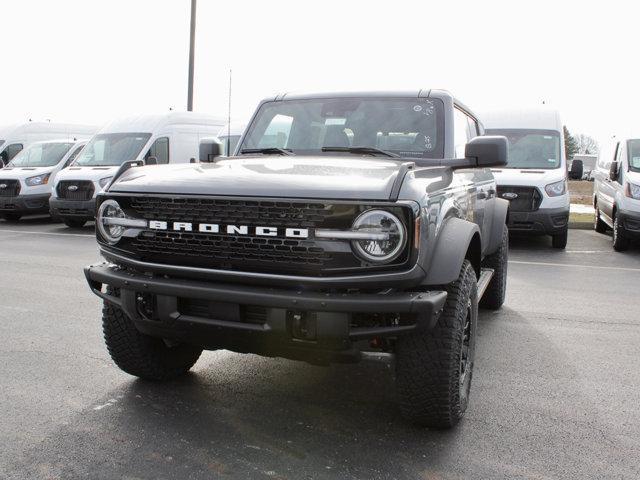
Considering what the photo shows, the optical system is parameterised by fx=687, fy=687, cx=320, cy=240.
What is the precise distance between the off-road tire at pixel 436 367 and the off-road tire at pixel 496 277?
2642 millimetres

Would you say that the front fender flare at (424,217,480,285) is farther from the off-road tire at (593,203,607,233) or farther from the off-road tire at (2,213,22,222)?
the off-road tire at (2,213,22,222)

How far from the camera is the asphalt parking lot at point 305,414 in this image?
3.13 metres

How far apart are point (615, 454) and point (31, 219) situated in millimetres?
15685

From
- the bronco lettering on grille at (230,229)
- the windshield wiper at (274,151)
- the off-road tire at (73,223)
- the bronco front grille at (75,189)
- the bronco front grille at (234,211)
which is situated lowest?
the off-road tire at (73,223)

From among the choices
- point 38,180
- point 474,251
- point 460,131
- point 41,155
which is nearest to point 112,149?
point 38,180

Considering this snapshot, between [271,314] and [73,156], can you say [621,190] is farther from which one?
[73,156]

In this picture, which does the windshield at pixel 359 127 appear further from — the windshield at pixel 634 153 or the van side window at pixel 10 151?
the van side window at pixel 10 151

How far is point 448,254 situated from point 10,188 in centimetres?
1418

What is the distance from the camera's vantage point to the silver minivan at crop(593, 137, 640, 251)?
1031cm

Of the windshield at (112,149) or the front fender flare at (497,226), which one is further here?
the windshield at (112,149)

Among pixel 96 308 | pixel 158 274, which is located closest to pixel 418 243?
pixel 158 274

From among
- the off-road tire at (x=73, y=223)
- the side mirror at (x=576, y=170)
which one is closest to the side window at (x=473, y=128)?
the side mirror at (x=576, y=170)

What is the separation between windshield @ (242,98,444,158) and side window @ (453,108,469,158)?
145 millimetres

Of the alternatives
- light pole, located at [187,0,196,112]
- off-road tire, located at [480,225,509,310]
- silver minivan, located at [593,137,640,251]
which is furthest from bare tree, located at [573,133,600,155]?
off-road tire, located at [480,225,509,310]
